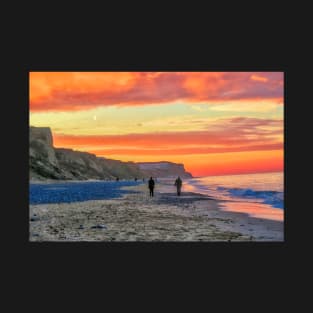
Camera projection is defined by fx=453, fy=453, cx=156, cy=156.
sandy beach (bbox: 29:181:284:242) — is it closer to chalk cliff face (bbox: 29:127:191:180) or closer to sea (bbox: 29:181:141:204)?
sea (bbox: 29:181:141:204)

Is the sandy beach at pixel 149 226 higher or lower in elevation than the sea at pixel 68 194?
higher

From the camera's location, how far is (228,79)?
23891 mm

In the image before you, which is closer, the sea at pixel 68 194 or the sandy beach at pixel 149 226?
the sandy beach at pixel 149 226

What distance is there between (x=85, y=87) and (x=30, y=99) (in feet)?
9.92

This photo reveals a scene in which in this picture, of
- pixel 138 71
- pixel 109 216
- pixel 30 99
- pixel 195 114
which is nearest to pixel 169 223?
pixel 109 216

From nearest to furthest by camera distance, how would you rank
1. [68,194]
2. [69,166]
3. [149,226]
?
[149,226] → [68,194] → [69,166]

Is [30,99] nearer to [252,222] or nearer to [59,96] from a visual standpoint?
[59,96]

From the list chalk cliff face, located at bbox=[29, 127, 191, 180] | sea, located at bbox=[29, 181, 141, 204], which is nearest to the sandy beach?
sea, located at bbox=[29, 181, 141, 204]

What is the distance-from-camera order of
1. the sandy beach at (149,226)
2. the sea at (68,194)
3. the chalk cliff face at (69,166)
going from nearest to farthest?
1. the sandy beach at (149,226)
2. the sea at (68,194)
3. the chalk cliff face at (69,166)

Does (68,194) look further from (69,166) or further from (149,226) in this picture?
(69,166)

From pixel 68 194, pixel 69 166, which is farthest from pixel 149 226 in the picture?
pixel 69 166

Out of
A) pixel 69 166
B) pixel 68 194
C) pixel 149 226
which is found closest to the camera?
pixel 149 226

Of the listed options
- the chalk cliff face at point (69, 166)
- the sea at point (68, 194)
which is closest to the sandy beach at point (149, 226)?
the sea at point (68, 194)

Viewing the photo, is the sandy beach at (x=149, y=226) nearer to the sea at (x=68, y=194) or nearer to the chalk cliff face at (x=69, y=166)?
the sea at (x=68, y=194)
